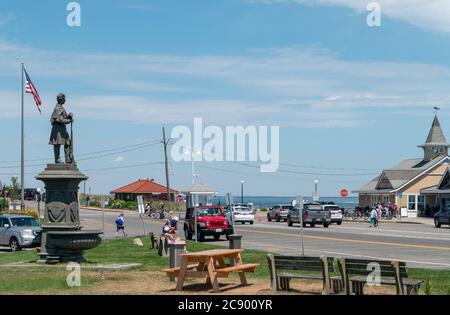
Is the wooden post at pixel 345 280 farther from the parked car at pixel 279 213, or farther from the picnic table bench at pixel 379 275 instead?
the parked car at pixel 279 213

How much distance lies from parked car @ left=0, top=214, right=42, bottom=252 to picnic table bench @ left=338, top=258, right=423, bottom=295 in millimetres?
19968

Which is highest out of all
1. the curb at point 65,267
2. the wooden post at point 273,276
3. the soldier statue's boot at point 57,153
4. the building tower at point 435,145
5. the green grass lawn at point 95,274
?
the building tower at point 435,145

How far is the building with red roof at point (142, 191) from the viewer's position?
118m

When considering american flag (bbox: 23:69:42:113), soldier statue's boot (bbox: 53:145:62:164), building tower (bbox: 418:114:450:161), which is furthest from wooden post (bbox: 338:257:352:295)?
building tower (bbox: 418:114:450:161)

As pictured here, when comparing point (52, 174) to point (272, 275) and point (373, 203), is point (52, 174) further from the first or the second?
point (373, 203)

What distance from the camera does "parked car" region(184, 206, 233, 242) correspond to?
38188 millimetres

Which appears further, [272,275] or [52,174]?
[52,174]

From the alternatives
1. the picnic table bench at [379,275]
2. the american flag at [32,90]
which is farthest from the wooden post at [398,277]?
the american flag at [32,90]

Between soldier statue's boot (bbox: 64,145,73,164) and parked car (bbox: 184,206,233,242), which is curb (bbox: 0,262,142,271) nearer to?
soldier statue's boot (bbox: 64,145,73,164)

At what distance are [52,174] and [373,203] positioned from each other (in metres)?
69.6

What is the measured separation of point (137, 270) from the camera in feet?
64.3

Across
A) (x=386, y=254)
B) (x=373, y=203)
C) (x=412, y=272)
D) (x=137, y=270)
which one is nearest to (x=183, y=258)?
(x=137, y=270)

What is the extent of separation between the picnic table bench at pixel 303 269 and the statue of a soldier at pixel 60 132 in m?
8.91

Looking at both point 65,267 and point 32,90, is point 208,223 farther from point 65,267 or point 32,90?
point 65,267
